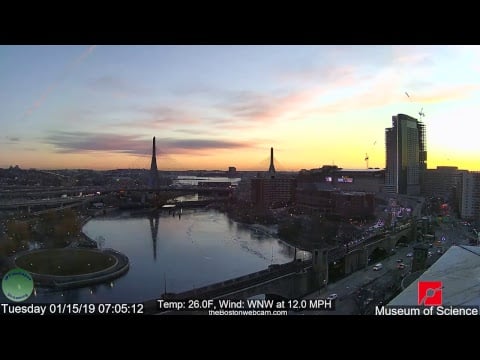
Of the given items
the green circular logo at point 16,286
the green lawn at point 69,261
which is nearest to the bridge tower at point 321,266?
the green lawn at point 69,261

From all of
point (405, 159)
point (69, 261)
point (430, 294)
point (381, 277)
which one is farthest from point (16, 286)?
point (405, 159)

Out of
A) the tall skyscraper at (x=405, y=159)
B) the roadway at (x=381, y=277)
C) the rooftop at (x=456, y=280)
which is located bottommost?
the roadway at (x=381, y=277)

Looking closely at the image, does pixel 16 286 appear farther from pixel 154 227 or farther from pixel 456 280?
pixel 154 227

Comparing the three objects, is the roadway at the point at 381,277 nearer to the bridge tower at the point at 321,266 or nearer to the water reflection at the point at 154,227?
the bridge tower at the point at 321,266
